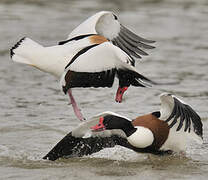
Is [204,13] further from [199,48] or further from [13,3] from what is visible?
[13,3]

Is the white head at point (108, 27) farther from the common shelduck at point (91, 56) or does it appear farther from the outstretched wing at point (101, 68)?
the outstretched wing at point (101, 68)

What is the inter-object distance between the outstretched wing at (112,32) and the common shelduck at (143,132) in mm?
1181

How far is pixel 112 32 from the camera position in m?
8.14

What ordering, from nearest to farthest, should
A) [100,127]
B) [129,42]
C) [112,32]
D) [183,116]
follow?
[183,116]
[100,127]
[129,42]
[112,32]

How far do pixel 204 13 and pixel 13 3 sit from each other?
4.68 metres

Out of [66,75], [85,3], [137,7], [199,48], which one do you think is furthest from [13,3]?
[66,75]

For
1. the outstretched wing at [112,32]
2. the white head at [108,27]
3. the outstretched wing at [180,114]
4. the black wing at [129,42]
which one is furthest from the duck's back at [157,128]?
the white head at [108,27]

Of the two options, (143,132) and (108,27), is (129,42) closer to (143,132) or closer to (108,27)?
(108,27)

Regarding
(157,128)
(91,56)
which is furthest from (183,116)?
(91,56)

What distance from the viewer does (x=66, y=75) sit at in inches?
271

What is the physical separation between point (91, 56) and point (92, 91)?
323 centimetres

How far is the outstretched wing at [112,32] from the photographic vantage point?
775 cm

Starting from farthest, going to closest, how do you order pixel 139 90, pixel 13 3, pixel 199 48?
1. pixel 13 3
2. pixel 199 48
3. pixel 139 90

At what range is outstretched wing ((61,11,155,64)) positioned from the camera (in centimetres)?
775
